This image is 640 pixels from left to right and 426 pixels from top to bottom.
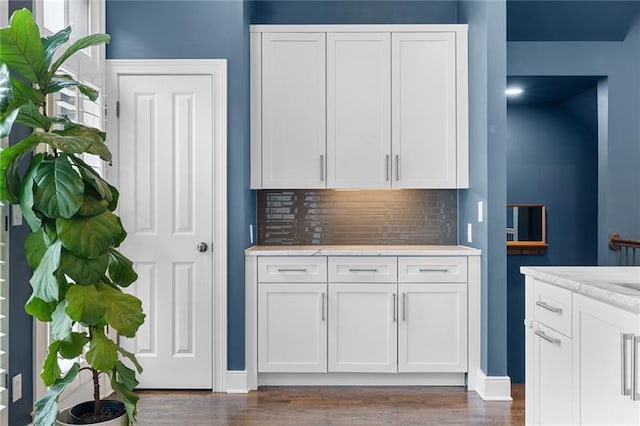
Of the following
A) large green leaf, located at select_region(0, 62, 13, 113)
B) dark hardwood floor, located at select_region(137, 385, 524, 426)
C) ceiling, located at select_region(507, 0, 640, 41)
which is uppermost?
ceiling, located at select_region(507, 0, 640, 41)

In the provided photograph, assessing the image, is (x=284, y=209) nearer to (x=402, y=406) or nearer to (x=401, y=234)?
(x=401, y=234)

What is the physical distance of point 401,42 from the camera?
363 centimetres

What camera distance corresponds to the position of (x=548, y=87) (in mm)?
4695

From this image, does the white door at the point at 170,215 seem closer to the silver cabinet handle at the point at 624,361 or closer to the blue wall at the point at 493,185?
the blue wall at the point at 493,185

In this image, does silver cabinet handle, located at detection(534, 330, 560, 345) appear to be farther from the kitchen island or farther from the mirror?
the mirror

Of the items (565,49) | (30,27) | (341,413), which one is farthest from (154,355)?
(565,49)

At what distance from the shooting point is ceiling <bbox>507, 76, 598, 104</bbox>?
441 cm

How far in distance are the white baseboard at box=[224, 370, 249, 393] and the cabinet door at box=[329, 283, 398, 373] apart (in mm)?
585

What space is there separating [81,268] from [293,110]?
2088mm

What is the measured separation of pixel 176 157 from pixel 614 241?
11.9 ft

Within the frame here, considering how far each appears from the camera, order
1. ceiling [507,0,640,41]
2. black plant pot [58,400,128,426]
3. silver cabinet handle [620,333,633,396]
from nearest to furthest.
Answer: silver cabinet handle [620,333,633,396] → black plant pot [58,400,128,426] → ceiling [507,0,640,41]

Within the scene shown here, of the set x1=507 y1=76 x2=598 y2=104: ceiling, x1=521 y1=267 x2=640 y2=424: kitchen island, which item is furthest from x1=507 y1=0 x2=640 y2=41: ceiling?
x1=521 y1=267 x2=640 y2=424: kitchen island

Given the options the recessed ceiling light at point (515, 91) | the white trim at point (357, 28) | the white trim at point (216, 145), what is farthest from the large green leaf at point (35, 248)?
the recessed ceiling light at point (515, 91)

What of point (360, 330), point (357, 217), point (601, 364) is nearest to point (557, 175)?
point (357, 217)
